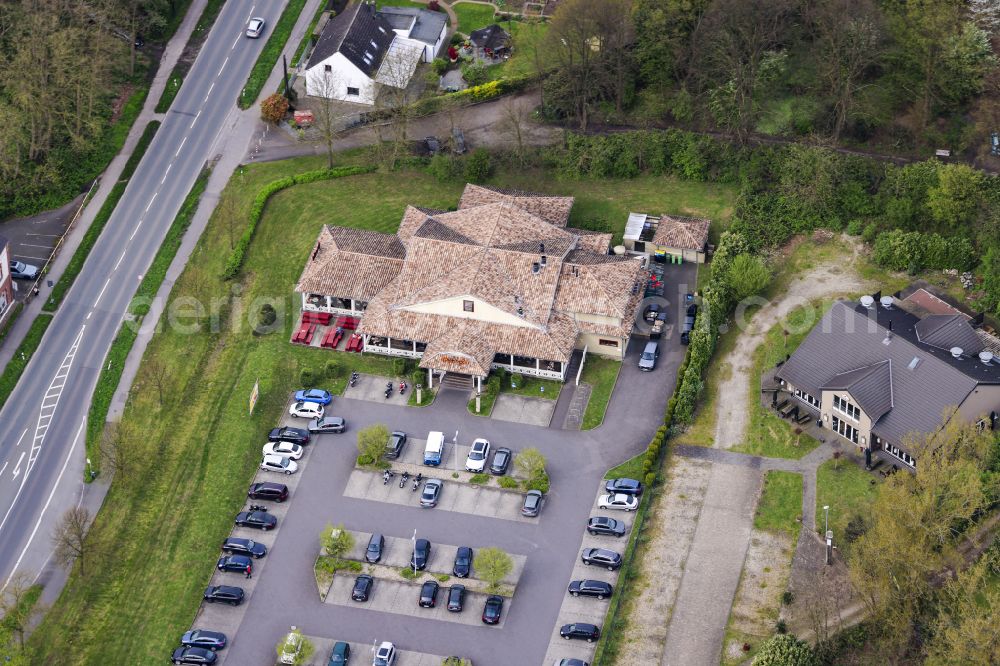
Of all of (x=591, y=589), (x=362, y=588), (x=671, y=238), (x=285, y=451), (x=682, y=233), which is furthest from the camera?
(x=671, y=238)

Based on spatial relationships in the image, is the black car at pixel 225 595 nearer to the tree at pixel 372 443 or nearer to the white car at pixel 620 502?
the tree at pixel 372 443

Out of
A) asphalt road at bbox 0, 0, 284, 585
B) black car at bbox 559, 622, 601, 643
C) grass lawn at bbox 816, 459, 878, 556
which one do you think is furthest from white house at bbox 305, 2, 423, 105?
black car at bbox 559, 622, 601, 643

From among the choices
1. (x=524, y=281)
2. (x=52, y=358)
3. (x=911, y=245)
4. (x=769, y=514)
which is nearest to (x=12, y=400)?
(x=52, y=358)

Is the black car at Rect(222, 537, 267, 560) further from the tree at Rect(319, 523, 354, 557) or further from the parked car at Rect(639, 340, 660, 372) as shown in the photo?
the parked car at Rect(639, 340, 660, 372)

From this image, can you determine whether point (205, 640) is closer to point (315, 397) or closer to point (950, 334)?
point (315, 397)

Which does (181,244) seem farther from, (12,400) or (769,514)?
(769,514)

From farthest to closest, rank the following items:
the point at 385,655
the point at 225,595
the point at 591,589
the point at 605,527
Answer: the point at 605,527 < the point at 225,595 < the point at 591,589 < the point at 385,655

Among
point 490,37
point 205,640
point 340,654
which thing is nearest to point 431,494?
point 340,654
